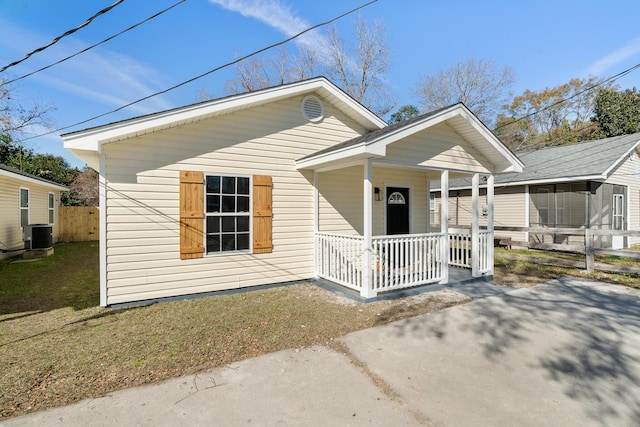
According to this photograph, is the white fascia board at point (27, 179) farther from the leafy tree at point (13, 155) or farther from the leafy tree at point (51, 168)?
the leafy tree at point (51, 168)

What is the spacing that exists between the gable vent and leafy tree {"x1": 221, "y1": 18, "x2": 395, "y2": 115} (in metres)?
14.5

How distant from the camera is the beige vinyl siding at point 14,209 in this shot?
10.3 m

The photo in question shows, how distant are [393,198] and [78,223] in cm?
1659

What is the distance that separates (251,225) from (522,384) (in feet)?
15.6

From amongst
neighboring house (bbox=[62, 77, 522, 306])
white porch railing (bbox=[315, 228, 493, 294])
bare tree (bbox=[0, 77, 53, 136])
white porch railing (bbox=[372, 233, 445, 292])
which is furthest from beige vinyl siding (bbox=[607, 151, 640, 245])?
bare tree (bbox=[0, 77, 53, 136])

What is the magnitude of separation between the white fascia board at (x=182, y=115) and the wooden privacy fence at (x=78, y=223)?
1398 centimetres

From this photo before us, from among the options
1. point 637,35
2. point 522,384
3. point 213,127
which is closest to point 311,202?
point 213,127

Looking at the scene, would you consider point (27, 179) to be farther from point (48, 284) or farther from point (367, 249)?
point (367, 249)

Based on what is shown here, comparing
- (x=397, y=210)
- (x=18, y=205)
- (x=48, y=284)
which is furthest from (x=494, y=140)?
(x=18, y=205)

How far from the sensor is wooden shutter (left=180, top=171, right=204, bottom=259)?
5.44 meters

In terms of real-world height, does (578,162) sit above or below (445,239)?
above

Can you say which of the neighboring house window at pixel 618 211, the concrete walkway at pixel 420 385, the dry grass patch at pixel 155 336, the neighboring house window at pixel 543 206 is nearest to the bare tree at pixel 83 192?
the dry grass patch at pixel 155 336

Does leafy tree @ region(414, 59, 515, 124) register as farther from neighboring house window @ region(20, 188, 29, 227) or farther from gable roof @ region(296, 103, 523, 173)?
neighboring house window @ region(20, 188, 29, 227)

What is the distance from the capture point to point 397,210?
8.19 metres
